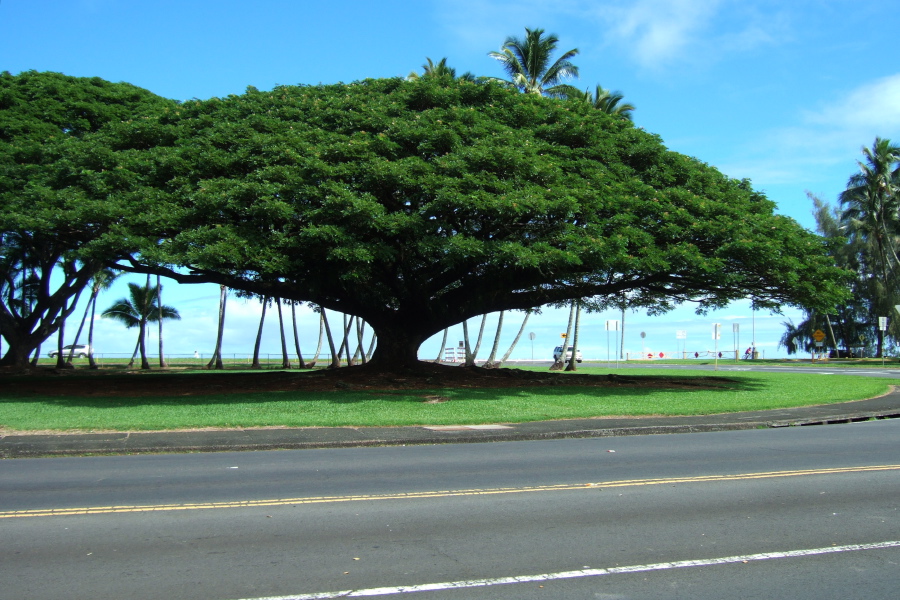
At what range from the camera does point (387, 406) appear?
1778cm

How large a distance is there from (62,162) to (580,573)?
813 inches

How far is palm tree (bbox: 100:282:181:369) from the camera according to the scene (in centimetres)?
4650

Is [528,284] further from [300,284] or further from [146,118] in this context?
[146,118]

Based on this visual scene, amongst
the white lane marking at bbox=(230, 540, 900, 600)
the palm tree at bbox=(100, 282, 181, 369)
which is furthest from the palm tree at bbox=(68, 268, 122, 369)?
the white lane marking at bbox=(230, 540, 900, 600)

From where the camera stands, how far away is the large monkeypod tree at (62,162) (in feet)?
61.3

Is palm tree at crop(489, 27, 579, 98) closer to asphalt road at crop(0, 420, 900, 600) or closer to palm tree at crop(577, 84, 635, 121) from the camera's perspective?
palm tree at crop(577, 84, 635, 121)

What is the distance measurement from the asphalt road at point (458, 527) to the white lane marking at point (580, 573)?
0.07ft

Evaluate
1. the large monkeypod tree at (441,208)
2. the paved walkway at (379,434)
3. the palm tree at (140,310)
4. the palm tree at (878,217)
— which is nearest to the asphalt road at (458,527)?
the paved walkway at (379,434)

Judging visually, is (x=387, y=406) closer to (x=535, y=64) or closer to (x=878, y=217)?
(x=535, y=64)

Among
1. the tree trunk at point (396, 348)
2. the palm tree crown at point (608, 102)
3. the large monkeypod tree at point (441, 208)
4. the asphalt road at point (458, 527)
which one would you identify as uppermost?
the palm tree crown at point (608, 102)

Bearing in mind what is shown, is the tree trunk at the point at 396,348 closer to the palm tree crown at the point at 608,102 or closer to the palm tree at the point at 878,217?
the palm tree crown at the point at 608,102

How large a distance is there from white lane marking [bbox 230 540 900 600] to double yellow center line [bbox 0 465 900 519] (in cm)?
280

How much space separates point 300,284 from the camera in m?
21.2

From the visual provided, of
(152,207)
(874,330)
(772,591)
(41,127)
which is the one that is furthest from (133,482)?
(874,330)
